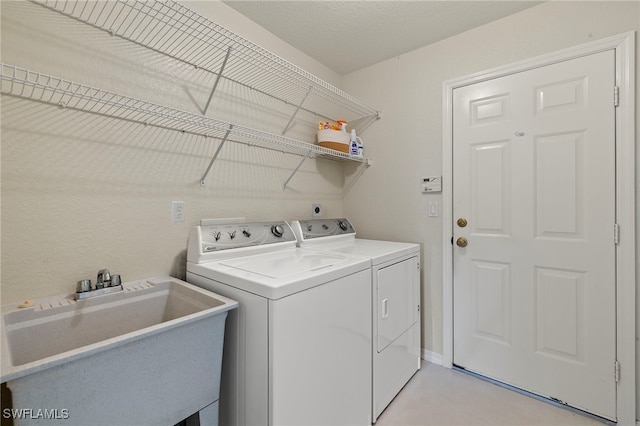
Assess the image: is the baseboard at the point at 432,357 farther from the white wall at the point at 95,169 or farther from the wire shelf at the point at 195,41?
the wire shelf at the point at 195,41

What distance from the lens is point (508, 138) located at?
73.0 inches

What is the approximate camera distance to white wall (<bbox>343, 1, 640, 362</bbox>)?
1.67 m

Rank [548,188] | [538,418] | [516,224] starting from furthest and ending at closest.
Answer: [516,224], [548,188], [538,418]

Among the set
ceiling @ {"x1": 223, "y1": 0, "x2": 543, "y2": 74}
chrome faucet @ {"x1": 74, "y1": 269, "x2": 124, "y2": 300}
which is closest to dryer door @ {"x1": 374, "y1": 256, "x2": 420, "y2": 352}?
chrome faucet @ {"x1": 74, "y1": 269, "x2": 124, "y2": 300}

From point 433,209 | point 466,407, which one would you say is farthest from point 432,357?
point 433,209

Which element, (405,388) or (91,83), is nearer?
(91,83)

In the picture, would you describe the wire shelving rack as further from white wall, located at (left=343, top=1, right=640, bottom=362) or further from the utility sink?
the utility sink

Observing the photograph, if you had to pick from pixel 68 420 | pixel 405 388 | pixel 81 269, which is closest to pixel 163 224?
pixel 81 269

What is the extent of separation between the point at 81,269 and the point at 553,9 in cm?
292

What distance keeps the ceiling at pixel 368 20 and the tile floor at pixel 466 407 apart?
2479 millimetres

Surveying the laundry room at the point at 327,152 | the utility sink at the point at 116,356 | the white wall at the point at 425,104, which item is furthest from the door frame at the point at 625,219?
the utility sink at the point at 116,356

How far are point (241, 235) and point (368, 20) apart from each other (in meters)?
1.65

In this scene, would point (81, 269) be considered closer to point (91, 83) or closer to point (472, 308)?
point (91, 83)

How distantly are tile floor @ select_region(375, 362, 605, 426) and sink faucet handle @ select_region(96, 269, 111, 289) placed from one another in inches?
62.2
